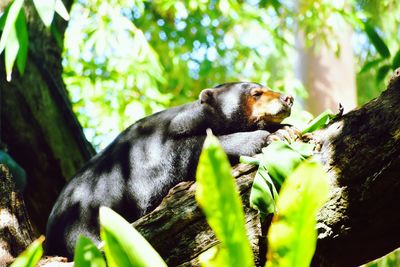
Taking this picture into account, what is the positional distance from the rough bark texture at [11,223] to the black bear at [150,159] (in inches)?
28.8

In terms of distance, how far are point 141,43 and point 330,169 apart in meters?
3.63

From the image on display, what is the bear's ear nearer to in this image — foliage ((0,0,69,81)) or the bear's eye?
the bear's eye

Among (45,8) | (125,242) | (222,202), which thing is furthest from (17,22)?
(222,202)

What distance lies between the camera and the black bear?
3.32 metres

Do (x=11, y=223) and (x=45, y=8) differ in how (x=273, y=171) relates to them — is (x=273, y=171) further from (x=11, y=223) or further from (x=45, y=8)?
(x=11, y=223)

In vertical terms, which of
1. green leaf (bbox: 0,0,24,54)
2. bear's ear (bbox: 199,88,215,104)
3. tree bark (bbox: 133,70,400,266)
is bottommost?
tree bark (bbox: 133,70,400,266)

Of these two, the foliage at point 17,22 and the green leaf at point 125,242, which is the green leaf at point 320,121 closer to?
the foliage at point 17,22

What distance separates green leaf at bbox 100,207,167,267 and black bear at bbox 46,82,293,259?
2.07 m

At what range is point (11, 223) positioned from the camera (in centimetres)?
253

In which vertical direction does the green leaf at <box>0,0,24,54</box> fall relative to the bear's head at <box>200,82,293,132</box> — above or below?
above

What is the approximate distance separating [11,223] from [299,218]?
6.18 feet

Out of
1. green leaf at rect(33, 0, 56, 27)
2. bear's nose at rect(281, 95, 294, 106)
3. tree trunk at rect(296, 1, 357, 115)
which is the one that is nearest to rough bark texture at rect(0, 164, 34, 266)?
green leaf at rect(33, 0, 56, 27)

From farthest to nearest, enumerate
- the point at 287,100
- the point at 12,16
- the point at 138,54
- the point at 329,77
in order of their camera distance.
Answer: the point at 329,77 < the point at 138,54 < the point at 287,100 < the point at 12,16

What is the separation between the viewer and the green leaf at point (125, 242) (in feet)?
3.43
